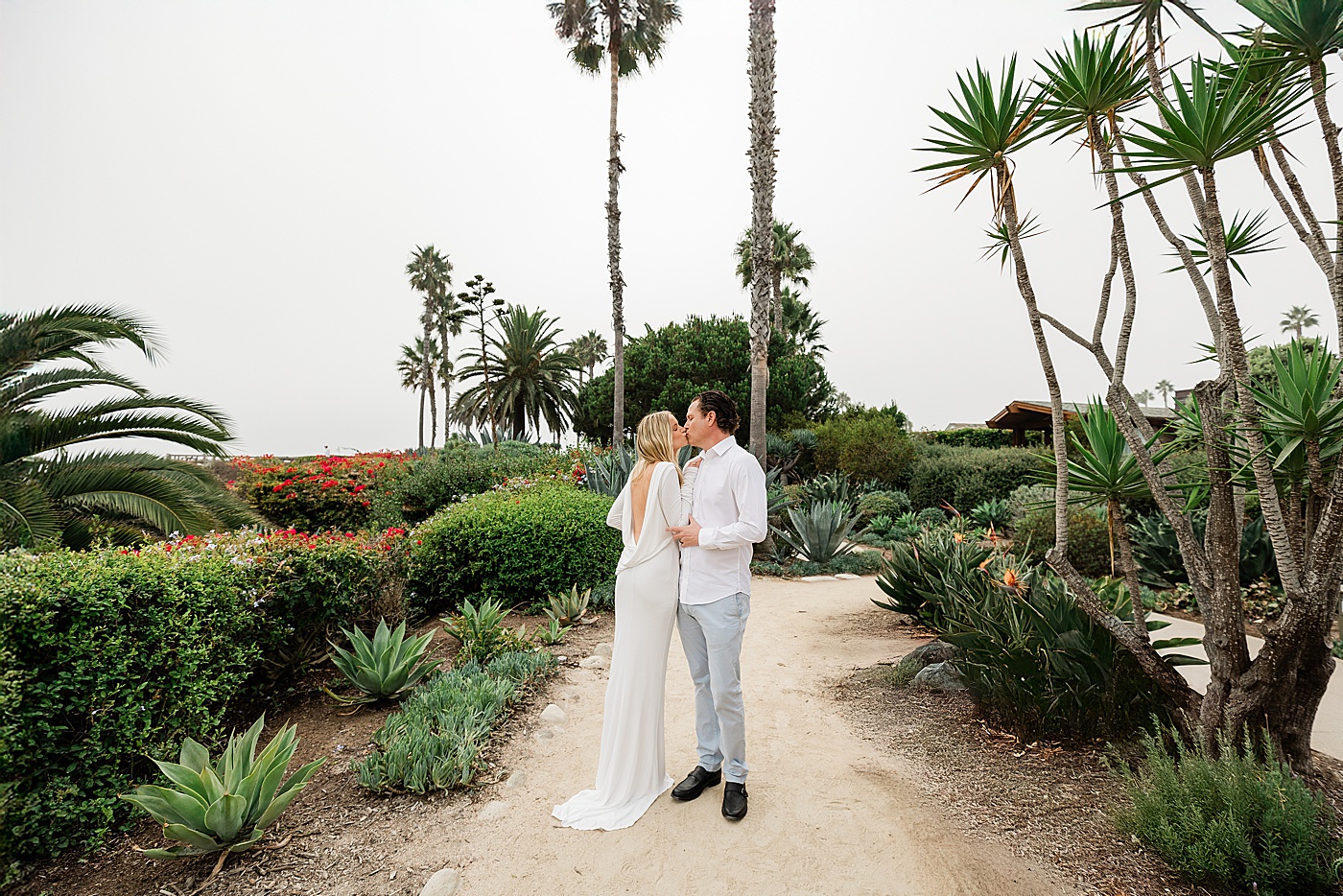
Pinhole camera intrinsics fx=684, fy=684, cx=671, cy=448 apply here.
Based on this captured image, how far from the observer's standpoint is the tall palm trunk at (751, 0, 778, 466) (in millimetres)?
11188

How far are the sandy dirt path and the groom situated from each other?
8.8 inches

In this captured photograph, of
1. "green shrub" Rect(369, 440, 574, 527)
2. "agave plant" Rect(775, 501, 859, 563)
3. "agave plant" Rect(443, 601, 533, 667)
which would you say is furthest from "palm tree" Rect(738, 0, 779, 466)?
"agave plant" Rect(443, 601, 533, 667)

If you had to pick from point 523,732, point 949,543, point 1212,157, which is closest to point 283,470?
point 523,732

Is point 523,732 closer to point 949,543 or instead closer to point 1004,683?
point 1004,683

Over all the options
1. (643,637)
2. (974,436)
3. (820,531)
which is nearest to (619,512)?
(643,637)

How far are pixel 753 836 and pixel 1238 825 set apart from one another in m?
1.89

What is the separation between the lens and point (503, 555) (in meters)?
7.20

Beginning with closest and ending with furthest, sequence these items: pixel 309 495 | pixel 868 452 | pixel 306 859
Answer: pixel 306 859 → pixel 309 495 → pixel 868 452

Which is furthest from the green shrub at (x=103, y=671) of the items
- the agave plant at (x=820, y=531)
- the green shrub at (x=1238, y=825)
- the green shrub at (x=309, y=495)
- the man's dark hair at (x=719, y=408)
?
the green shrub at (x=309, y=495)

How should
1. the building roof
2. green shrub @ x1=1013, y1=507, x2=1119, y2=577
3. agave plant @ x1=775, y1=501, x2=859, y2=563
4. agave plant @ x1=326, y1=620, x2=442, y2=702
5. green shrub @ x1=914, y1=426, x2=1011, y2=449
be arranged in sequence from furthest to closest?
1. green shrub @ x1=914, y1=426, x2=1011, y2=449
2. the building roof
3. agave plant @ x1=775, y1=501, x2=859, y2=563
4. green shrub @ x1=1013, y1=507, x2=1119, y2=577
5. agave plant @ x1=326, y1=620, x2=442, y2=702

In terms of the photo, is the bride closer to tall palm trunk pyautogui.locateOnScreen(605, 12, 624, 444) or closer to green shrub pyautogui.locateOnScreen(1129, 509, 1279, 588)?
green shrub pyautogui.locateOnScreen(1129, 509, 1279, 588)

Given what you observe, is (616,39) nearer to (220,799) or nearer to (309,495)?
(309,495)

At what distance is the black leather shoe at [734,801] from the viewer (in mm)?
3230

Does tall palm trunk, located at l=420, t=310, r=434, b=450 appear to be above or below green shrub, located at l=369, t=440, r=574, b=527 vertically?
above
